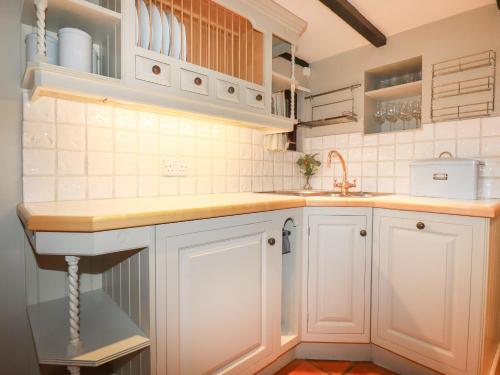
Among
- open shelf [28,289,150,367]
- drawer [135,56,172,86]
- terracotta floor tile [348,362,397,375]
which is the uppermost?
drawer [135,56,172,86]

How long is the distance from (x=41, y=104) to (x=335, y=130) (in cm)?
196

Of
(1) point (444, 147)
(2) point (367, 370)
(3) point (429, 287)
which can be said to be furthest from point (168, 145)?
(1) point (444, 147)

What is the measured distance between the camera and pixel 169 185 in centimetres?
157

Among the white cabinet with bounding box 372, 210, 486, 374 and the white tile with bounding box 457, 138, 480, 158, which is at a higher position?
the white tile with bounding box 457, 138, 480, 158

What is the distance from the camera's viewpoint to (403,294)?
144 centimetres

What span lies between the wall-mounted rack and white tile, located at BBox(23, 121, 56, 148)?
67.9 inches

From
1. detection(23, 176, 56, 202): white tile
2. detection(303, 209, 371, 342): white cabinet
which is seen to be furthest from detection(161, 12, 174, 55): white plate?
detection(303, 209, 371, 342): white cabinet

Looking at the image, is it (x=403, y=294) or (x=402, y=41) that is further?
(x=402, y=41)

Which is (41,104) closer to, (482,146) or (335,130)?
(335,130)

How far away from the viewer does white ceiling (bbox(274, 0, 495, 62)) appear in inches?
65.8

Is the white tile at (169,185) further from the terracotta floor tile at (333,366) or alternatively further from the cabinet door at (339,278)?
the terracotta floor tile at (333,366)

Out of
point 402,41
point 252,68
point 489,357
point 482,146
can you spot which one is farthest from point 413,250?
point 402,41

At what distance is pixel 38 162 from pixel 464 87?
2.31 m

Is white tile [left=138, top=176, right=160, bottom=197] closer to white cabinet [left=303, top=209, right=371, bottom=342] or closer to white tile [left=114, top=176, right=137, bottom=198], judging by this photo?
white tile [left=114, top=176, right=137, bottom=198]
